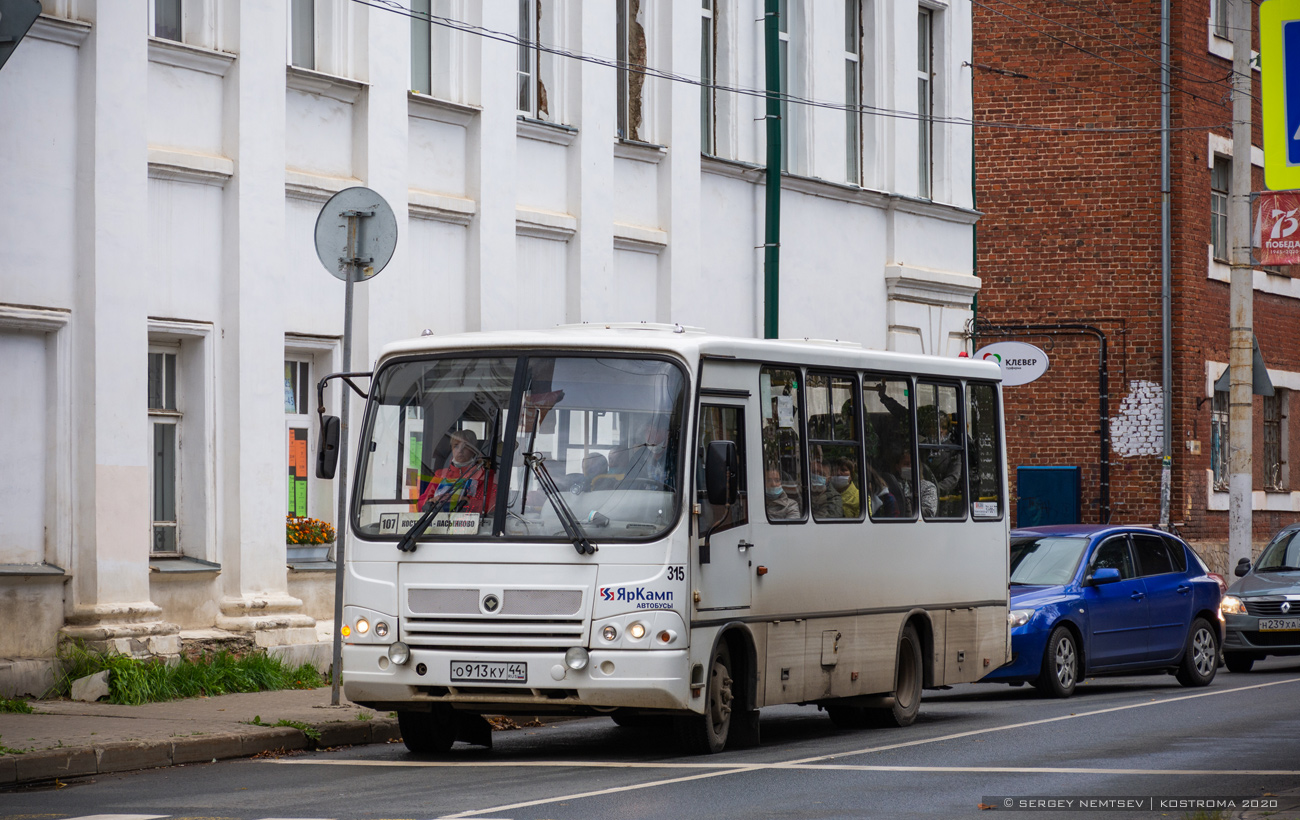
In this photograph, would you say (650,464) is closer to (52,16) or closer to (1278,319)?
(52,16)

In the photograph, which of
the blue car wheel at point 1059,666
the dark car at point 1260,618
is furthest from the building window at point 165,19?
the dark car at point 1260,618

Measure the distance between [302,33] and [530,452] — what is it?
7.28 meters

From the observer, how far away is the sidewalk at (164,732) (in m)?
11.6

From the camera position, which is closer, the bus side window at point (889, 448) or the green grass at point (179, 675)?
the bus side window at point (889, 448)

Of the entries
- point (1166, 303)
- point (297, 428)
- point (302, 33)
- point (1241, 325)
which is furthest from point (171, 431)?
point (1166, 303)

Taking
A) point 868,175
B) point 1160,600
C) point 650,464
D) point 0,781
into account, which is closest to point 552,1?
point 868,175

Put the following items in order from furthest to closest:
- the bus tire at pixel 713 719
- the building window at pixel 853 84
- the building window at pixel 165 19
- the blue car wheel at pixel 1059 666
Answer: the building window at pixel 853 84 < the blue car wheel at pixel 1059 666 < the building window at pixel 165 19 < the bus tire at pixel 713 719

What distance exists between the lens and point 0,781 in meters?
11.1

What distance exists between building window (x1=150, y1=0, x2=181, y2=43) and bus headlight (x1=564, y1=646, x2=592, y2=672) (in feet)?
24.1

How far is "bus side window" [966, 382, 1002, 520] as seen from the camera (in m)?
15.8

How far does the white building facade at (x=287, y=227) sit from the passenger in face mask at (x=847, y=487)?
538 centimetres

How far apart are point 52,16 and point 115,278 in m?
2.03

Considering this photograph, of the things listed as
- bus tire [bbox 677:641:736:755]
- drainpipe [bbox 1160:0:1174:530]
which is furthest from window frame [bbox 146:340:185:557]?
drainpipe [bbox 1160:0:1174:530]

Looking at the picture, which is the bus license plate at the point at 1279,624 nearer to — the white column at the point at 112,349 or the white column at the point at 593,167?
the white column at the point at 593,167
